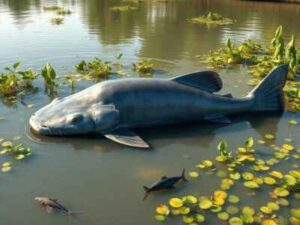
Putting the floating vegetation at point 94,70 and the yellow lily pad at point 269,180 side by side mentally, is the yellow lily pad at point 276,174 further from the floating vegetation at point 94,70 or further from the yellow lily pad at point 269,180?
the floating vegetation at point 94,70

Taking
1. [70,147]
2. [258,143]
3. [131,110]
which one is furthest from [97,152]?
[258,143]

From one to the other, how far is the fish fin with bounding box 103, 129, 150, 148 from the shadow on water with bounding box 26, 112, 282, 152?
103mm

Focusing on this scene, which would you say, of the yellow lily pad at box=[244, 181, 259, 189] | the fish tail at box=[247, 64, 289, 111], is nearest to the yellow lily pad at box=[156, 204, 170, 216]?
the yellow lily pad at box=[244, 181, 259, 189]

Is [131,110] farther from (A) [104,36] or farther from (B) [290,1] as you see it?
(B) [290,1]

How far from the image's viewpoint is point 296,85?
966cm

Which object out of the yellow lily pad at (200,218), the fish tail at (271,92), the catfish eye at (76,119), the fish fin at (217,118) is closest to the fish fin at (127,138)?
the catfish eye at (76,119)

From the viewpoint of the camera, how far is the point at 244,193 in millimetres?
5352

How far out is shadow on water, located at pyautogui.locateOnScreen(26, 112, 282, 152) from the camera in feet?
22.2

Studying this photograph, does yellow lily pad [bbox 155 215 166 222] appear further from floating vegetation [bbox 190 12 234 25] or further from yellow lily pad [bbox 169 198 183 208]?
floating vegetation [bbox 190 12 234 25]

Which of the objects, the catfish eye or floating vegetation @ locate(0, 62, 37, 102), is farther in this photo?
floating vegetation @ locate(0, 62, 37, 102)

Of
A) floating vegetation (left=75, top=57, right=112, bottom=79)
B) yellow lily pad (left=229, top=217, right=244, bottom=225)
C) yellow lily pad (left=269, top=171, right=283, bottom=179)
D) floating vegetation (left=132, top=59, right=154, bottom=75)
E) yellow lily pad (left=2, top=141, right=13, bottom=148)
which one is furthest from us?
floating vegetation (left=132, top=59, right=154, bottom=75)

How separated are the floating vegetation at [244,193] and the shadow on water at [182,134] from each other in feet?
2.47

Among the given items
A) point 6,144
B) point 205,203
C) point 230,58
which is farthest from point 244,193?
point 230,58

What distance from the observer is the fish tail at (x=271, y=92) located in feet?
25.0
